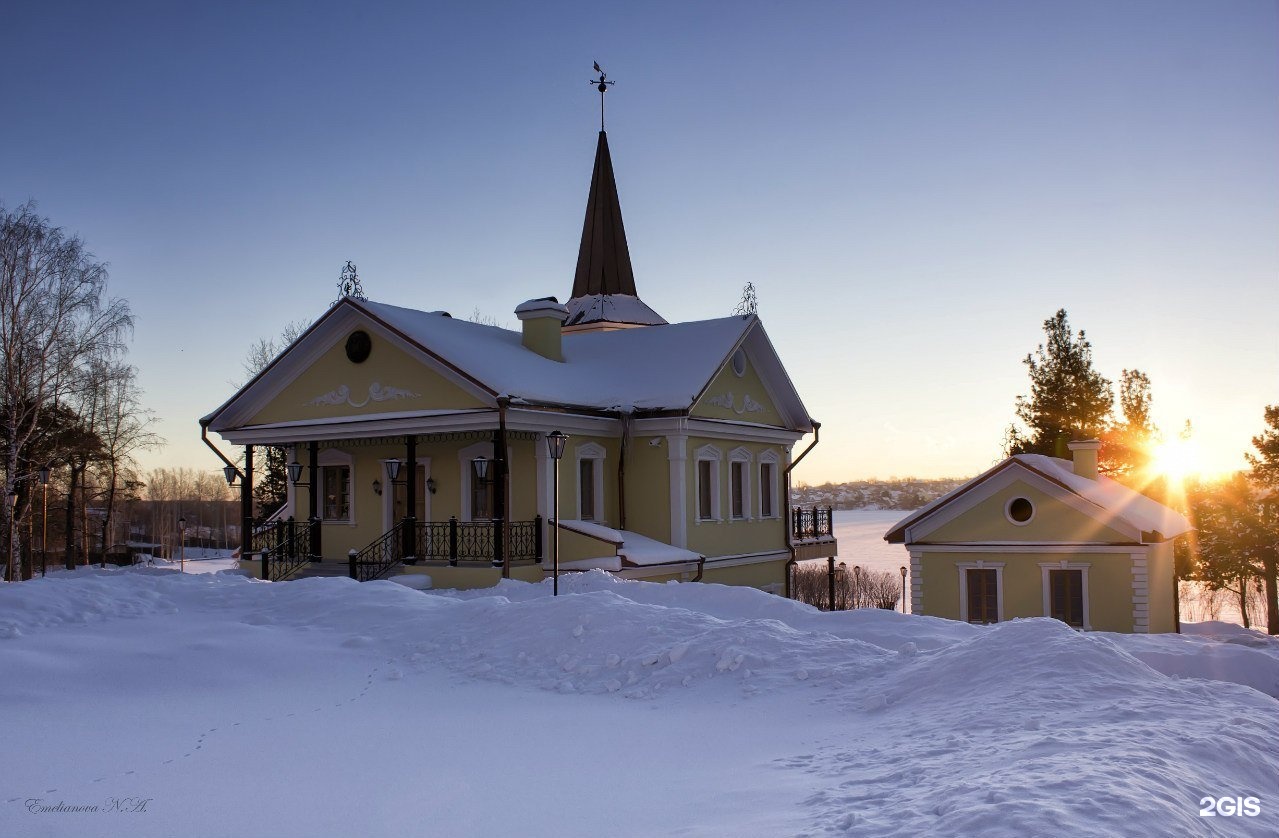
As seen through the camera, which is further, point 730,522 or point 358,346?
point 730,522

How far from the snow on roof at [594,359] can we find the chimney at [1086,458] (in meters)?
10.3

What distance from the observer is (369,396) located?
66.3 feet

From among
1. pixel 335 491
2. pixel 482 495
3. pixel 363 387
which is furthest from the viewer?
pixel 335 491

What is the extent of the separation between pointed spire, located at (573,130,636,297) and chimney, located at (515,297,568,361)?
257 inches

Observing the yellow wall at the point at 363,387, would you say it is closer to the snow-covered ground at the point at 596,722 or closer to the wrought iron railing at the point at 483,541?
the wrought iron railing at the point at 483,541

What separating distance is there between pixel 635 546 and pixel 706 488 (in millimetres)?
3384

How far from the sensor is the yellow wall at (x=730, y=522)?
2100cm

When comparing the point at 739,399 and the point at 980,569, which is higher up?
the point at 739,399

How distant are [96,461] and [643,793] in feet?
130

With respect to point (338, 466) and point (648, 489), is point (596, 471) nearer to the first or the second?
A: point (648, 489)

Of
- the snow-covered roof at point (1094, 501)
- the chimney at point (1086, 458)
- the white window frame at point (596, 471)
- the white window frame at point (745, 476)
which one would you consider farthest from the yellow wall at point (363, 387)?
the chimney at point (1086, 458)

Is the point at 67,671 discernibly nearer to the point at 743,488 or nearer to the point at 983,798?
the point at 983,798

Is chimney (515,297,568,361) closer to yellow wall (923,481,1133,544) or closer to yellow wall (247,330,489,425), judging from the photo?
yellow wall (247,330,489,425)

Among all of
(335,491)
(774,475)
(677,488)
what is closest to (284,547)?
(335,491)
